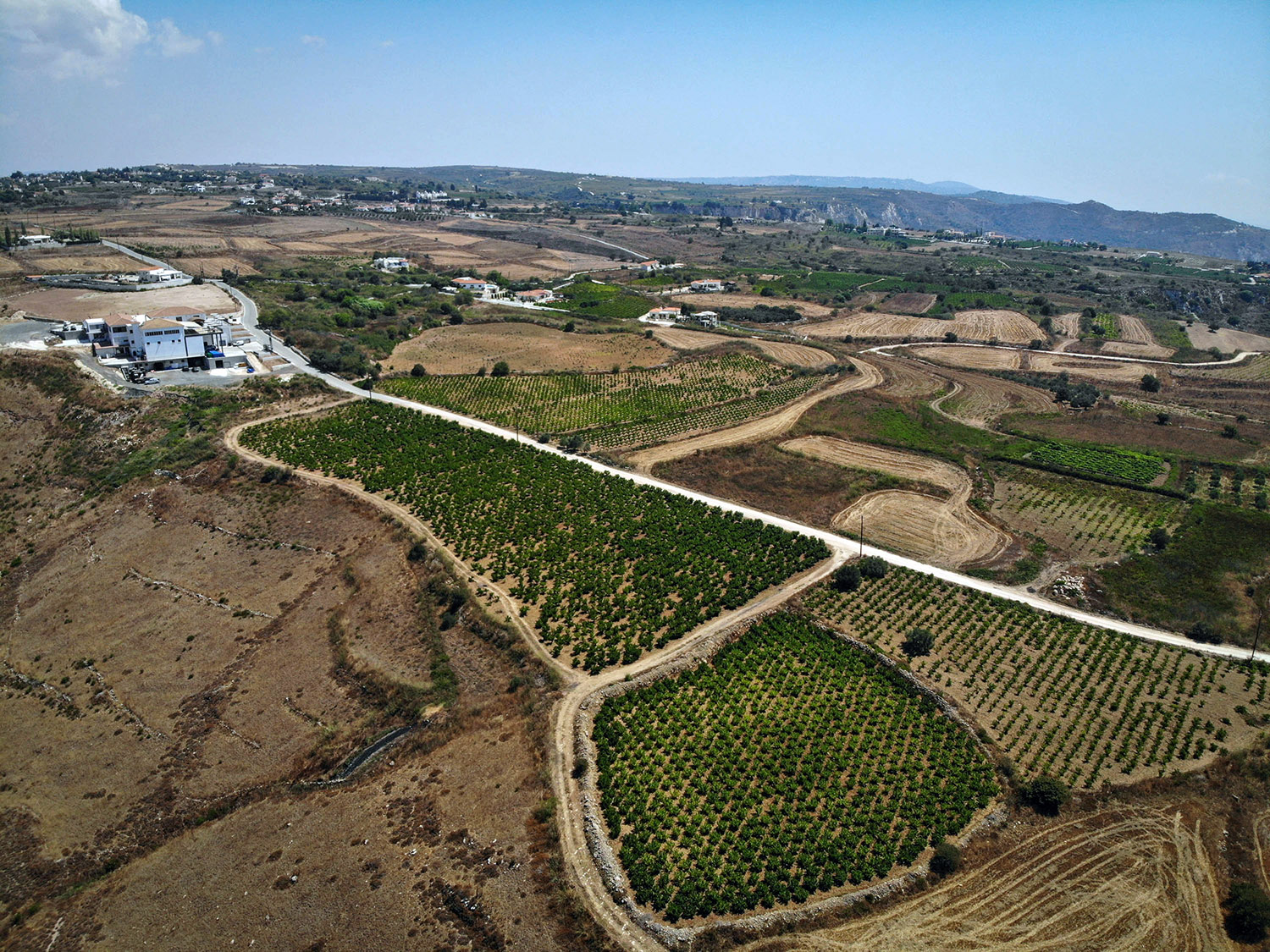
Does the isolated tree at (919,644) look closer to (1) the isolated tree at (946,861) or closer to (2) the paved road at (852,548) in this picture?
(2) the paved road at (852,548)

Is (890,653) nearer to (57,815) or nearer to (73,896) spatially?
(73,896)

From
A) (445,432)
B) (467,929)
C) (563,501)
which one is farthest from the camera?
(445,432)

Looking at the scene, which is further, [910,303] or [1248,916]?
[910,303]

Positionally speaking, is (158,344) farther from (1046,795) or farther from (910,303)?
(910,303)

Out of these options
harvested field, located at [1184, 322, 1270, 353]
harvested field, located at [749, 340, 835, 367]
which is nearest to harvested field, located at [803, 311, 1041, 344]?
harvested field, located at [749, 340, 835, 367]

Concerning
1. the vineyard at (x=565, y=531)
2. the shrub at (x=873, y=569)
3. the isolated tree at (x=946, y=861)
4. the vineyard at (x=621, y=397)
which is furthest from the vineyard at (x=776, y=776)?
the vineyard at (x=621, y=397)

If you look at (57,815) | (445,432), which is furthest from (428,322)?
(57,815)

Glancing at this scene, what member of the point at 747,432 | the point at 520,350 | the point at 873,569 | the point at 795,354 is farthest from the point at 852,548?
the point at 520,350
